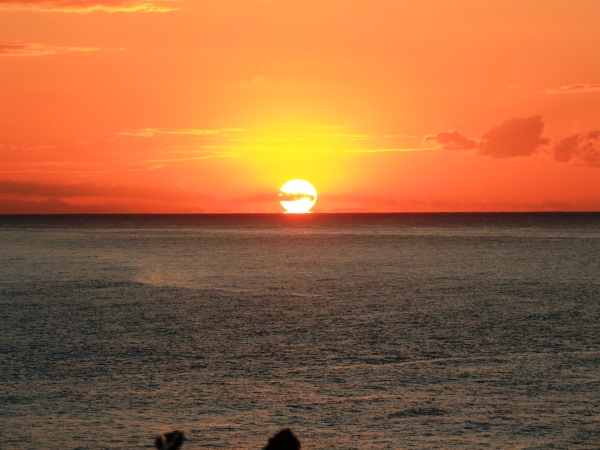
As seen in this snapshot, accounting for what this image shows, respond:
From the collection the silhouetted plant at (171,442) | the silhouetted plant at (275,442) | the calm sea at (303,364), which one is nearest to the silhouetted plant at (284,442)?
the silhouetted plant at (275,442)

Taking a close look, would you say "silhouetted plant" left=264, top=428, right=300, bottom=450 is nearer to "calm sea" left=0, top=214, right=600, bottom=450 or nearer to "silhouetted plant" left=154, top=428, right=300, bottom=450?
"silhouetted plant" left=154, top=428, right=300, bottom=450

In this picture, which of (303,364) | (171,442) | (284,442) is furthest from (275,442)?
(303,364)

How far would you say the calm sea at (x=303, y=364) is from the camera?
111ft

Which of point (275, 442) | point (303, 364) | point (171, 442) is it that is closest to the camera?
point (171, 442)

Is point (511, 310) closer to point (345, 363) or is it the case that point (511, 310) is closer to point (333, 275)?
point (345, 363)

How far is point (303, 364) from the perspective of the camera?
151 ft

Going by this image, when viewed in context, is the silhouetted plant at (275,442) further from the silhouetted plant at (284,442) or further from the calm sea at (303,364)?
the calm sea at (303,364)

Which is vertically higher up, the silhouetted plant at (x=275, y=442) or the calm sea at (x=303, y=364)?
the calm sea at (x=303, y=364)

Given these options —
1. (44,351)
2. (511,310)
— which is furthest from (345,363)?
(511,310)

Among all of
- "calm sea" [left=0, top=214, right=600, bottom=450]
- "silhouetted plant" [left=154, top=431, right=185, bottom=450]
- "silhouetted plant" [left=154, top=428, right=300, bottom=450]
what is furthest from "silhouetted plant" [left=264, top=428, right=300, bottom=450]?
"calm sea" [left=0, top=214, right=600, bottom=450]

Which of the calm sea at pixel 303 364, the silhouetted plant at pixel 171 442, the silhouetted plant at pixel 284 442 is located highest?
the calm sea at pixel 303 364

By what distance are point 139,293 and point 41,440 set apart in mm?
55313

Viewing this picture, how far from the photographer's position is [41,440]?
1284 inches

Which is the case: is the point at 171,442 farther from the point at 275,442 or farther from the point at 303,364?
the point at 303,364
